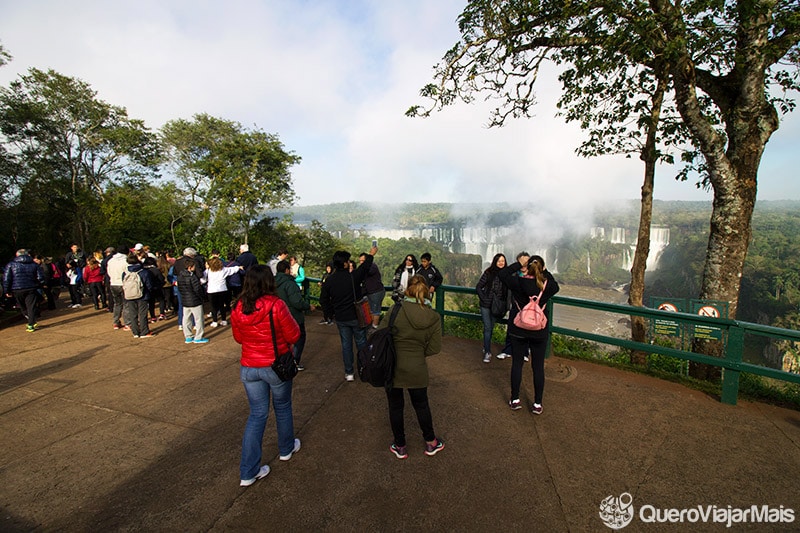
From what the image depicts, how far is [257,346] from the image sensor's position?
3023mm

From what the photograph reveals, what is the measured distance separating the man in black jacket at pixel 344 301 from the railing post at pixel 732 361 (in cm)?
421

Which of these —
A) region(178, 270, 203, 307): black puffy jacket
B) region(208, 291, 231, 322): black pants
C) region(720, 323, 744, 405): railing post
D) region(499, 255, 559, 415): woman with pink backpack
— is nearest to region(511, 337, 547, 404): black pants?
region(499, 255, 559, 415): woman with pink backpack

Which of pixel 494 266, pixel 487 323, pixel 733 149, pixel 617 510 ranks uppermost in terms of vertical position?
pixel 733 149

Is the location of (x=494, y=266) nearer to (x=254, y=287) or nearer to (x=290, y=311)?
(x=290, y=311)

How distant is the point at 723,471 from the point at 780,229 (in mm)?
112877

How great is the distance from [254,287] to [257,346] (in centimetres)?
47

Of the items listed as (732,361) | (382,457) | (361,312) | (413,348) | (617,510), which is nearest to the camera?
(617,510)

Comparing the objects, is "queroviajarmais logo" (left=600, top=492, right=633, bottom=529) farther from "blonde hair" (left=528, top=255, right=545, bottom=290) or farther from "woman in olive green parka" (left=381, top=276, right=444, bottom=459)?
Result: "blonde hair" (left=528, top=255, right=545, bottom=290)

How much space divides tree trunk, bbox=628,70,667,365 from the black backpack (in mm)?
5274

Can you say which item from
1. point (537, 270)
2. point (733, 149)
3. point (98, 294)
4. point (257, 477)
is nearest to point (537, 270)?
point (537, 270)

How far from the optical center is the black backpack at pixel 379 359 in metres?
3.16

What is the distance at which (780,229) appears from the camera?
82.1 m

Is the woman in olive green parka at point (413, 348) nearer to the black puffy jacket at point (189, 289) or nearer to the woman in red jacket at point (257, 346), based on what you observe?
the woman in red jacket at point (257, 346)

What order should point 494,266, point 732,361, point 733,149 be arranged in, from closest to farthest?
1. point 732,361
2. point 494,266
3. point 733,149
